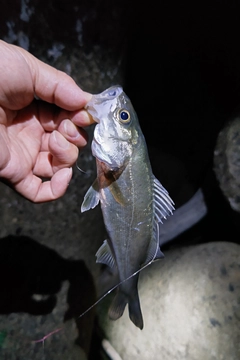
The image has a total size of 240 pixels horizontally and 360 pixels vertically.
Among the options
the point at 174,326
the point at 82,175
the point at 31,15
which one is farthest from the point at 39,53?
the point at 174,326

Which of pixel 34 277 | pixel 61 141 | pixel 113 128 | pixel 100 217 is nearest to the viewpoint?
pixel 113 128

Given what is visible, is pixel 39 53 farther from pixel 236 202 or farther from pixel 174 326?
pixel 174 326

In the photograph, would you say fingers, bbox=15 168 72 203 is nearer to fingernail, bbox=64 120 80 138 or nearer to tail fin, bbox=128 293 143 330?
fingernail, bbox=64 120 80 138

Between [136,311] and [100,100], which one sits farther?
[136,311]

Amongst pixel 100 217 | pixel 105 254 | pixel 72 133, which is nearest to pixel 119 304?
pixel 105 254

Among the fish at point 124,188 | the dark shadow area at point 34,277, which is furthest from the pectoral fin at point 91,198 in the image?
the dark shadow area at point 34,277

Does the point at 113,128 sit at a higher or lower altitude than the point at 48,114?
higher

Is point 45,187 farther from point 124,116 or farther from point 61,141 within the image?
point 124,116

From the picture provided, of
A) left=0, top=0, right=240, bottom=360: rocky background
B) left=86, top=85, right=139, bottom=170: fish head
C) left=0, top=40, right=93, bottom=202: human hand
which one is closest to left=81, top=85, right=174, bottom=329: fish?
left=86, top=85, right=139, bottom=170: fish head

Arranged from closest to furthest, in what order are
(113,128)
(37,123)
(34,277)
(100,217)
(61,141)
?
(113,128), (61,141), (37,123), (34,277), (100,217)
